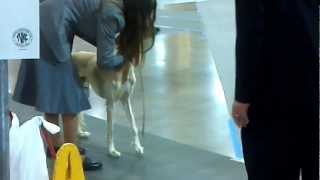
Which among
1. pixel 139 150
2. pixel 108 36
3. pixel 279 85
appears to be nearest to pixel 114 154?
pixel 139 150

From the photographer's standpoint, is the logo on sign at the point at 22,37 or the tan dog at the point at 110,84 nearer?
the logo on sign at the point at 22,37

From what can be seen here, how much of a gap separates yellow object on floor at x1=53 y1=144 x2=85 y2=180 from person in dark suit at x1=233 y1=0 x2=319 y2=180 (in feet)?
1.49

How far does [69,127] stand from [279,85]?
1763 mm

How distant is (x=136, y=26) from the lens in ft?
9.93

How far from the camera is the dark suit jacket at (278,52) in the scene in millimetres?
1646

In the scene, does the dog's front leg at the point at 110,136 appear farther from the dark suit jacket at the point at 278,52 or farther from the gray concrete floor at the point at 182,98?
the dark suit jacket at the point at 278,52

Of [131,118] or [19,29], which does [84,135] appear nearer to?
[131,118]

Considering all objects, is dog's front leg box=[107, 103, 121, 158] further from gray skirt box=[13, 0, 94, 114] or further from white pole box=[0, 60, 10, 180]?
white pole box=[0, 60, 10, 180]

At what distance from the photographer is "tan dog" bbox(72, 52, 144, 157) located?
3.19 m

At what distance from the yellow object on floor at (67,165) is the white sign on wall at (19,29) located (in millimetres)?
293

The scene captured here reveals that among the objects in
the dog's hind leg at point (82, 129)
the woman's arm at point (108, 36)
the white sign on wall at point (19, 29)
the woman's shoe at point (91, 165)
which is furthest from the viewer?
the dog's hind leg at point (82, 129)

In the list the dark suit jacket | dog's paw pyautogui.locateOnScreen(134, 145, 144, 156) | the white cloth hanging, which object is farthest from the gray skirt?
the dark suit jacket

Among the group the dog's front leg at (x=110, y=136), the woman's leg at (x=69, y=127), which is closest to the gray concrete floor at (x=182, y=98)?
the dog's front leg at (x=110, y=136)

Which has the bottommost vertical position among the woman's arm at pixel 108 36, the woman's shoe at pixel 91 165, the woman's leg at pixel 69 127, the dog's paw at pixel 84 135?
the woman's shoe at pixel 91 165
